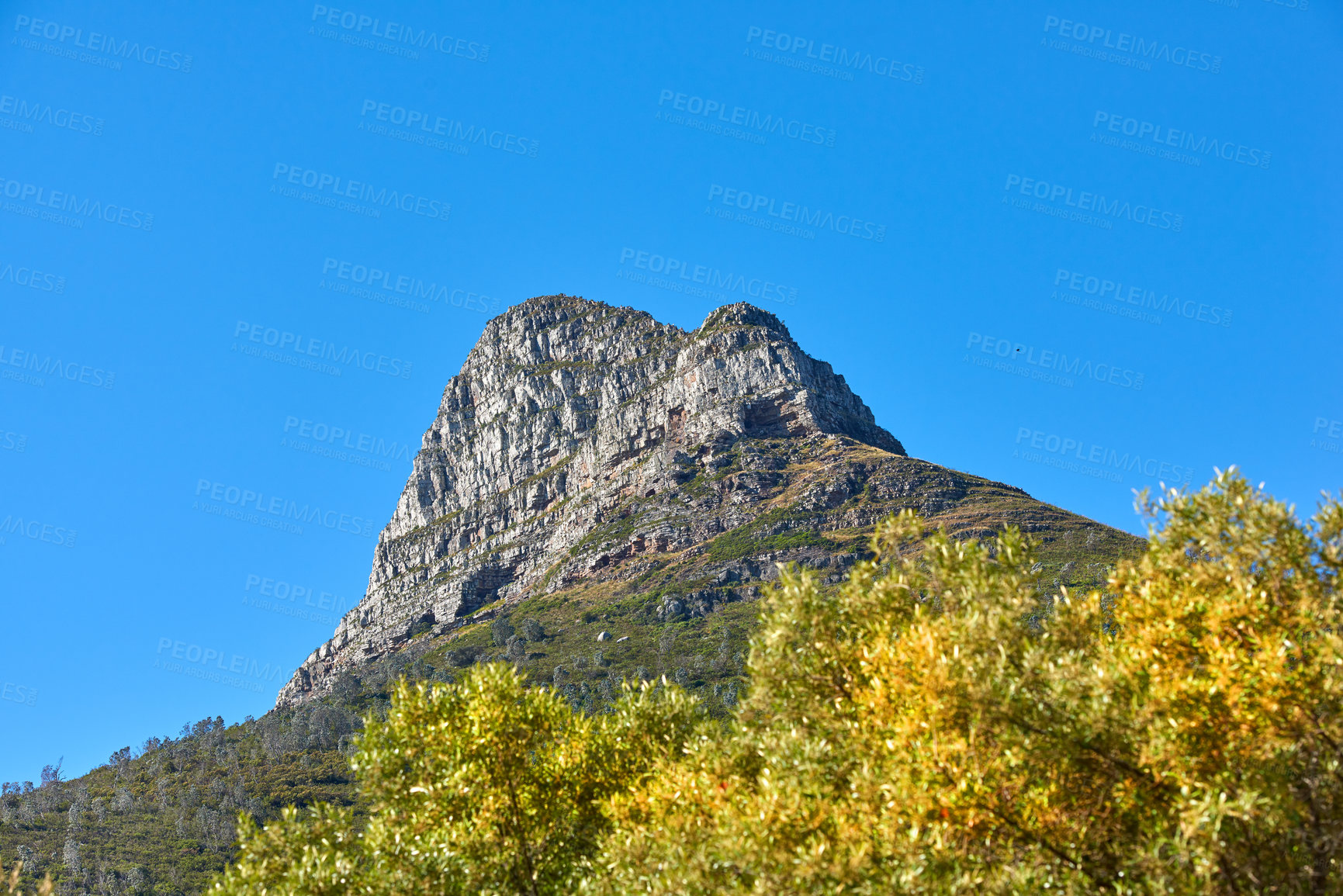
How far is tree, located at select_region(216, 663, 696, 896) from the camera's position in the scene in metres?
18.0

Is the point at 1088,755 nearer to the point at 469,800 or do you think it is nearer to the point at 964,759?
the point at 964,759

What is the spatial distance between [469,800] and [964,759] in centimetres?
1130

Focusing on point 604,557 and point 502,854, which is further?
point 604,557

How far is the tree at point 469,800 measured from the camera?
1798 cm

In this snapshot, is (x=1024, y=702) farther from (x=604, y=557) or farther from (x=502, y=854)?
(x=604, y=557)

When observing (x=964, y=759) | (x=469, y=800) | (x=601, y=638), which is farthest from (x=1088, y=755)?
(x=601, y=638)

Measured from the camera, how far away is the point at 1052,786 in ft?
42.4

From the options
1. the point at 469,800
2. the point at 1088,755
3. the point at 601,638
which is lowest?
the point at 469,800

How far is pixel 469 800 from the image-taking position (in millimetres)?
19281

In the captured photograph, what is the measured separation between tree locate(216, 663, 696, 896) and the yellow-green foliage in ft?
0.23

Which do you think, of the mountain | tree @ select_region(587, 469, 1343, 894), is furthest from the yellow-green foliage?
the mountain

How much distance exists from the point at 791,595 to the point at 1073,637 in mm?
5809

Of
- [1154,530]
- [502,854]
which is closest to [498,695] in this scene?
[502,854]

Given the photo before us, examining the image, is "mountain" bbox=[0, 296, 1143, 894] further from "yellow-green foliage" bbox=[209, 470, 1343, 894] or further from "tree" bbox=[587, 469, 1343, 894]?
"tree" bbox=[587, 469, 1343, 894]
